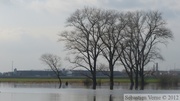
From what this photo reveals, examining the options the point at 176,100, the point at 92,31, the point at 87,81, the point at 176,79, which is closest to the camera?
the point at 176,100

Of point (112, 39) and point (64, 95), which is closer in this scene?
point (64, 95)

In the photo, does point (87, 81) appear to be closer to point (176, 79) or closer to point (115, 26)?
point (176, 79)

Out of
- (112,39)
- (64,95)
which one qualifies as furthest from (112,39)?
(64,95)

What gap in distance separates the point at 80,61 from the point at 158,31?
1348 cm

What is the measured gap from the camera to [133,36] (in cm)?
7156

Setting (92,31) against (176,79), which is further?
(176,79)

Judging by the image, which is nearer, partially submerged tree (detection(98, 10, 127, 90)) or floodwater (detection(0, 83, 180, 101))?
floodwater (detection(0, 83, 180, 101))

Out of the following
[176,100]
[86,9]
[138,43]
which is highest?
[86,9]

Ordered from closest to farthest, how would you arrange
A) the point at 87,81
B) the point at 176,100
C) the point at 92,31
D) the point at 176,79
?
the point at 176,100 < the point at 92,31 < the point at 176,79 < the point at 87,81

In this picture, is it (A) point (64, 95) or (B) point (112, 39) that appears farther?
(B) point (112, 39)

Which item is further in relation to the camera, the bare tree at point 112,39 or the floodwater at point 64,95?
the bare tree at point 112,39

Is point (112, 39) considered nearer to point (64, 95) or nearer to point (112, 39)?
point (112, 39)

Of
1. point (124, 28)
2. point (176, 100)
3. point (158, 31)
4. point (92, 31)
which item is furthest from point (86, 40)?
point (176, 100)

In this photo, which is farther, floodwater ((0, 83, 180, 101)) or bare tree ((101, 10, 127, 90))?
bare tree ((101, 10, 127, 90))
